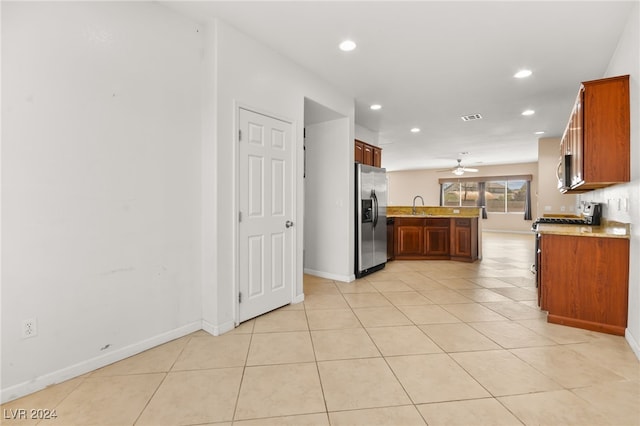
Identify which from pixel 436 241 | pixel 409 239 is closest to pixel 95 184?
pixel 409 239

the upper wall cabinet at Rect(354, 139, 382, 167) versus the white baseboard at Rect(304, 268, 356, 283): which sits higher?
the upper wall cabinet at Rect(354, 139, 382, 167)

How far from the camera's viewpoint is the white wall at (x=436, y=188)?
36.3 ft

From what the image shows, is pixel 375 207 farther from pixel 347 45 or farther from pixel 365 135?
pixel 347 45

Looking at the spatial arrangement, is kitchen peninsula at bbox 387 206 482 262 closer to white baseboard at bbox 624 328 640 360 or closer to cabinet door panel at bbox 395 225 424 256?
cabinet door panel at bbox 395 225 424 256

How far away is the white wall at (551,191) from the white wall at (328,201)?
4.75 m

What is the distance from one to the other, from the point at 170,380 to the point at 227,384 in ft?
1.23

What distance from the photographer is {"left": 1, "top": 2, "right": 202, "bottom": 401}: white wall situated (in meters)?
1.79

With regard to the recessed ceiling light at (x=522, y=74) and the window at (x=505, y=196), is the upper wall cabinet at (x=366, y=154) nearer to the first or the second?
the recessed ceiling light at (x=522, y=74)

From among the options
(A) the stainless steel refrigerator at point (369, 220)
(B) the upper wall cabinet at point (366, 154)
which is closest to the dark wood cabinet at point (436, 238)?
(A) the stainless steel refrigerator at point (369, 220)

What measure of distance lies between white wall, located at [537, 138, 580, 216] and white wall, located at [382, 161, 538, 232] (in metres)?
4.76

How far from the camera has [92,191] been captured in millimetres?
2070

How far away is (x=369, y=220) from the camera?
4746 mm

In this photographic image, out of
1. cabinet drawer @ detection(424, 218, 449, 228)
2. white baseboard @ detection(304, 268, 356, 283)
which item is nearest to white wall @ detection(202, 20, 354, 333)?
white baseboard @ detection(304, 268, 356, 283)

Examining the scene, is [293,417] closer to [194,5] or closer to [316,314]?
[316,314]
